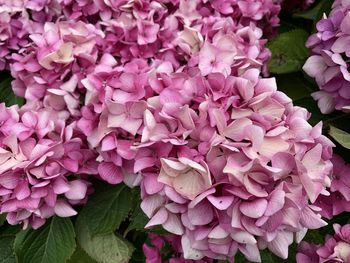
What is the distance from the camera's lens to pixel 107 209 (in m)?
1.09

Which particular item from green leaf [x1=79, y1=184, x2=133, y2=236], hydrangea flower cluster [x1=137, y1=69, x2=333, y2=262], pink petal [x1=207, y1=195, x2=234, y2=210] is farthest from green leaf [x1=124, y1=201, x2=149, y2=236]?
pink petal [x1=207, y1=195, x2=234, y2=210]

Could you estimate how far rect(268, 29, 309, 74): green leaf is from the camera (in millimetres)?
1270

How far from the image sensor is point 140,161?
873 millimetres

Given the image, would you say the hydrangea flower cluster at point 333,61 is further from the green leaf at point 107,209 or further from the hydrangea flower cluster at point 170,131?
the green leaf at point 107,209

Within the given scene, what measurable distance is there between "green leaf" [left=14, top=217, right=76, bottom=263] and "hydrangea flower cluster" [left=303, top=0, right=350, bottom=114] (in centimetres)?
54

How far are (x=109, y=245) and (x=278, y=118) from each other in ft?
1.40

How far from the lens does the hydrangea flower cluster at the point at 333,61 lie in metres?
1.03

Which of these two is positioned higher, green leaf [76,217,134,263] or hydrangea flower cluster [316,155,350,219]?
hydrangea flower cluster [316,155,350,219]

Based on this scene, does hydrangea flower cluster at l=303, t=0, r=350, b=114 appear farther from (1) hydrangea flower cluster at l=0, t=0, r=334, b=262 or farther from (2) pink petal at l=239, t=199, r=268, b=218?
(2) pink petal at l=239, t=199, r=268, b=218

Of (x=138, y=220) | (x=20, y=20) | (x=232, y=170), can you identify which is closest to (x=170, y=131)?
(x=232, y=170)

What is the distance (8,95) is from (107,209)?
0.47 meters

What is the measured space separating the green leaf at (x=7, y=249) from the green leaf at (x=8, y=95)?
332mm

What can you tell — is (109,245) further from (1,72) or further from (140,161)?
(1,72)

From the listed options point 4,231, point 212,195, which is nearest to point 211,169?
point 212,195
